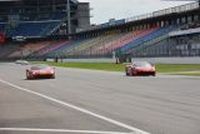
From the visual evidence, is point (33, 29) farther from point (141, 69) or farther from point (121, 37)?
point (141, 69)

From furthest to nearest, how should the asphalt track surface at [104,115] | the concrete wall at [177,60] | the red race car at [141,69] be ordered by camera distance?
the concrete wall at [177,60] → the red race car at [141,69] → the asphalt track surface at [104,115]

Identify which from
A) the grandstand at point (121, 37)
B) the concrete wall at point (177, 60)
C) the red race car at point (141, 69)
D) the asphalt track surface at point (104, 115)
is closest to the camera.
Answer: the asphalt track surface at point (104, 115)

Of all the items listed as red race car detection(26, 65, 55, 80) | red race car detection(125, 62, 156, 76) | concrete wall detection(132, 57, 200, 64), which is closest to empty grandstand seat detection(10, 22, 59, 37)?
concrete wall detection(132, 57, 200, 64)

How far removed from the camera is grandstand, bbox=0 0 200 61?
7788 centimetres

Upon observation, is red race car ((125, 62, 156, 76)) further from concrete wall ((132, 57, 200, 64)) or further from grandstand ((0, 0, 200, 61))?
grandstand ((0, 0, 200, 61))

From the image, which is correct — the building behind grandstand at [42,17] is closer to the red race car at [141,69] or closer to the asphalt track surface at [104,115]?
the red race car at [141,69]

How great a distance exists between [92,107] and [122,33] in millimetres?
94519

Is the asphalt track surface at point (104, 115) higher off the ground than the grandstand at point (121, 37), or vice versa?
the grandstand at point (121, 37)

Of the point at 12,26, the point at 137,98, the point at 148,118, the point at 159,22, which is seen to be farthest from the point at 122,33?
the point at 148,118

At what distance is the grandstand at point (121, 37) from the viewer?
7788 centimetres

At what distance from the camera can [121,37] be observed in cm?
11019

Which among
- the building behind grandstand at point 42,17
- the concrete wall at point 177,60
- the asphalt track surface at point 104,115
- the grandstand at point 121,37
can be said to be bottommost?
the concrete wall at point 177,60

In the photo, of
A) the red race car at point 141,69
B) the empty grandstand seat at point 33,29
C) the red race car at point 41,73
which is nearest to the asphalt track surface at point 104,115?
the red race car at point 141,69

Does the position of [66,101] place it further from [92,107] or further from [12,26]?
[12,26]
